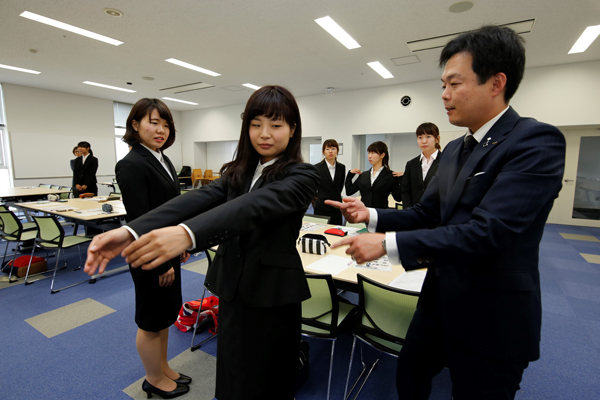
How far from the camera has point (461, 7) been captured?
4125 millimetres

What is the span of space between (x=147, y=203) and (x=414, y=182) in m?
3.10

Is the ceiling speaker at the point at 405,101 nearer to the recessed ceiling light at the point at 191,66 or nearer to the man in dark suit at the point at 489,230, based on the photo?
the recessed ceiling light at the point at 191,66

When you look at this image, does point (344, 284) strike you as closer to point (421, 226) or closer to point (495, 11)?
point (421, 226)

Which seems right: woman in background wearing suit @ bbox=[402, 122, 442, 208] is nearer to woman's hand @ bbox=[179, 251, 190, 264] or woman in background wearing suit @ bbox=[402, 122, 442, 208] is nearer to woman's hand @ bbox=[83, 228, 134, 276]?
woman's hand @ bbox=[179, 251, 190, 264]

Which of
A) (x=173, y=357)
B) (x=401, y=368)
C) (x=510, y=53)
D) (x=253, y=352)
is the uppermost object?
(x=510, y=53)

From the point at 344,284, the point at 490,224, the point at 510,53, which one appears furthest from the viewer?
the point at 344,284

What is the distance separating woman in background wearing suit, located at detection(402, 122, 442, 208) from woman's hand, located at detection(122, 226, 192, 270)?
3.19 m

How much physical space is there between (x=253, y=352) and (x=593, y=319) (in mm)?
3729

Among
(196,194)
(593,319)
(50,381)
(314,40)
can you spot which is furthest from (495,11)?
(50,381)

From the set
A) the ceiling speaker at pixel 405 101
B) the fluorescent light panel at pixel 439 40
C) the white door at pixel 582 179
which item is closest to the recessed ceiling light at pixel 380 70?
Result: the ceiling speaker at pixel 405 101

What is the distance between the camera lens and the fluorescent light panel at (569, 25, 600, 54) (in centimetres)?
483

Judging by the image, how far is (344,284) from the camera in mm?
1964

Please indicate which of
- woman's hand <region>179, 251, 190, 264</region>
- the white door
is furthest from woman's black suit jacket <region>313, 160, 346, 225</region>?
the white door

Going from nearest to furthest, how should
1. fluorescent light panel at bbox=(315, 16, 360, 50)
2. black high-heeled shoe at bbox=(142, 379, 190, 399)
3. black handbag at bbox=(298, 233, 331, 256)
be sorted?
1. black high-heeled shoe at bbox=(142, 379, 190, 399)
2. black handbag at bbox=(298, 233, 331, 256)
3. fluorescent light panel at bbox=(315, 16, 360, 50)
